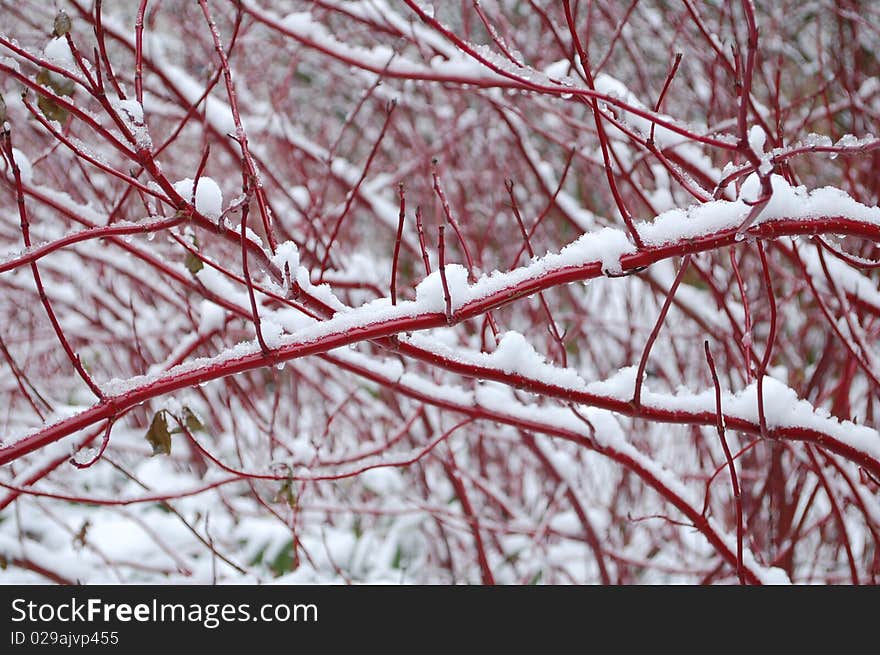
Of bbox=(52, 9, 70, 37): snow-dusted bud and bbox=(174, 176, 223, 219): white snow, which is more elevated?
bbox=(52, 9, 70, 37): snow-dusted bud

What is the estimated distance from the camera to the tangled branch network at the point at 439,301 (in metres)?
1.08

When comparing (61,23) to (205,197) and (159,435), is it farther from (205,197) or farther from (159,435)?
(159,435)

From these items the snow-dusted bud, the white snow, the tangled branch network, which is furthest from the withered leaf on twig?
the snow-dusted bud

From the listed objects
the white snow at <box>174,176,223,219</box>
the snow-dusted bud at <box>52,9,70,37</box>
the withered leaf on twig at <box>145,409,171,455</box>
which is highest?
the snow-dusted bud at <box>52,9,70,37</box>

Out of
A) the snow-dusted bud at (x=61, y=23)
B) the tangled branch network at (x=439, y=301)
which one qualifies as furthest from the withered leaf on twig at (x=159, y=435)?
the snow-dusted bud at (x=61, y=23)

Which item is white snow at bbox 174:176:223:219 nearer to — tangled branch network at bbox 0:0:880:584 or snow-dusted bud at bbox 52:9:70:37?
tangled branch network at bbox 0:0:880:584

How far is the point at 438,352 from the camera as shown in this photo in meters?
1.18

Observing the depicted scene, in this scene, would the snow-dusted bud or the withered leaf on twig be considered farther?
the withered leaf on twig

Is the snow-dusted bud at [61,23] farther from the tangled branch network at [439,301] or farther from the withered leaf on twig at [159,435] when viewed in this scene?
the withered leaf on twig at [159,435]

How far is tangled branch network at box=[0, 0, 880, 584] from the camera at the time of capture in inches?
42.7

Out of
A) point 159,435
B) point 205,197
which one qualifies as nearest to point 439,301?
point 205,197

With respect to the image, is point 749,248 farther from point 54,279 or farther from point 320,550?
point 54,279
